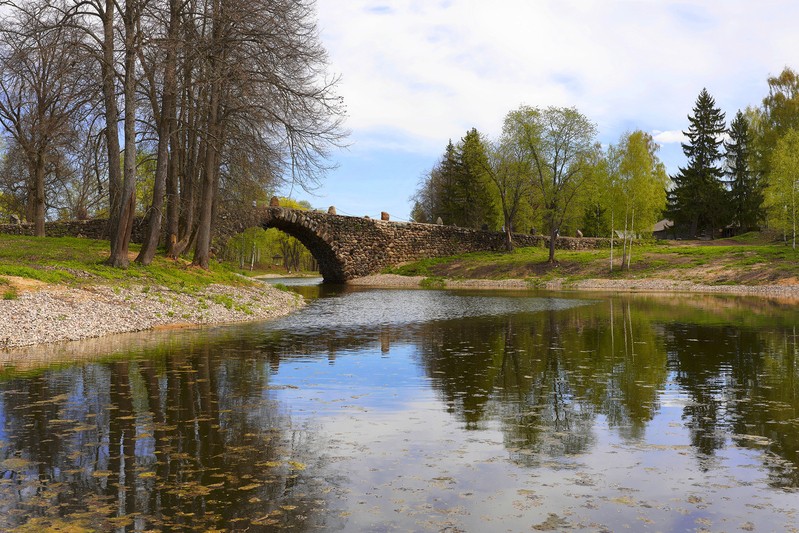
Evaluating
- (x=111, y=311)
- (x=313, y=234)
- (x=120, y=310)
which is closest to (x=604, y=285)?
(x=313, y=234)

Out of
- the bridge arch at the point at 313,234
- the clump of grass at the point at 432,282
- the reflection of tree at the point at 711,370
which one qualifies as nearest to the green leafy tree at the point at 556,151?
the clump of grass at the point at 432,282

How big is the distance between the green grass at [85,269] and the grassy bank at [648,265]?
27524mm

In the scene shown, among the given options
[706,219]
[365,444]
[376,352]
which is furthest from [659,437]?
[706,219]

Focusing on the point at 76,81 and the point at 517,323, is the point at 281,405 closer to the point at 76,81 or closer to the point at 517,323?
the point at 517,323

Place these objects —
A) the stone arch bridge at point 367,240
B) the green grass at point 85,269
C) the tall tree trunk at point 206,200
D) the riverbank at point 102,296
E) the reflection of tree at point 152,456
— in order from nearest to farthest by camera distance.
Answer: the reflection of tree at point 152,456
the riverbank at point 102,296
the green grass at point 85,269
the tall tree trunk at point 206,200
the stone arch bridge at point 367,240

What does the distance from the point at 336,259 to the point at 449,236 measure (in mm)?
11287

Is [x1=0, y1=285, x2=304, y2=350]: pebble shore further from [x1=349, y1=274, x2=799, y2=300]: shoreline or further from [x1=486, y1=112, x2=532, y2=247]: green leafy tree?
[x1=486, y1=112, x2=532, y2=247]: green leafy tree

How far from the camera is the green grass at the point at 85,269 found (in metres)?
18.5

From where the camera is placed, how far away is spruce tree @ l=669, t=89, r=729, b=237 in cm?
6819

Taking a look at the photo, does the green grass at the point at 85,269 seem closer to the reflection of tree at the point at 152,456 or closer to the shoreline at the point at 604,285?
the reflection of tree at the point at 152,456

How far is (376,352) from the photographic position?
1434 centimetres

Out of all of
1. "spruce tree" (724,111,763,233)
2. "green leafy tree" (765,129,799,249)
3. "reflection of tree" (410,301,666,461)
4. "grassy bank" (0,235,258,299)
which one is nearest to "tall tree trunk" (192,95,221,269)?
"grassy bank" (0,235,258,299)

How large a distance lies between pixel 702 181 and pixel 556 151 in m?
25.1

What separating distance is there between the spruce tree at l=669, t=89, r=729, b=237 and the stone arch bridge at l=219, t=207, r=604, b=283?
16112 millimetres
